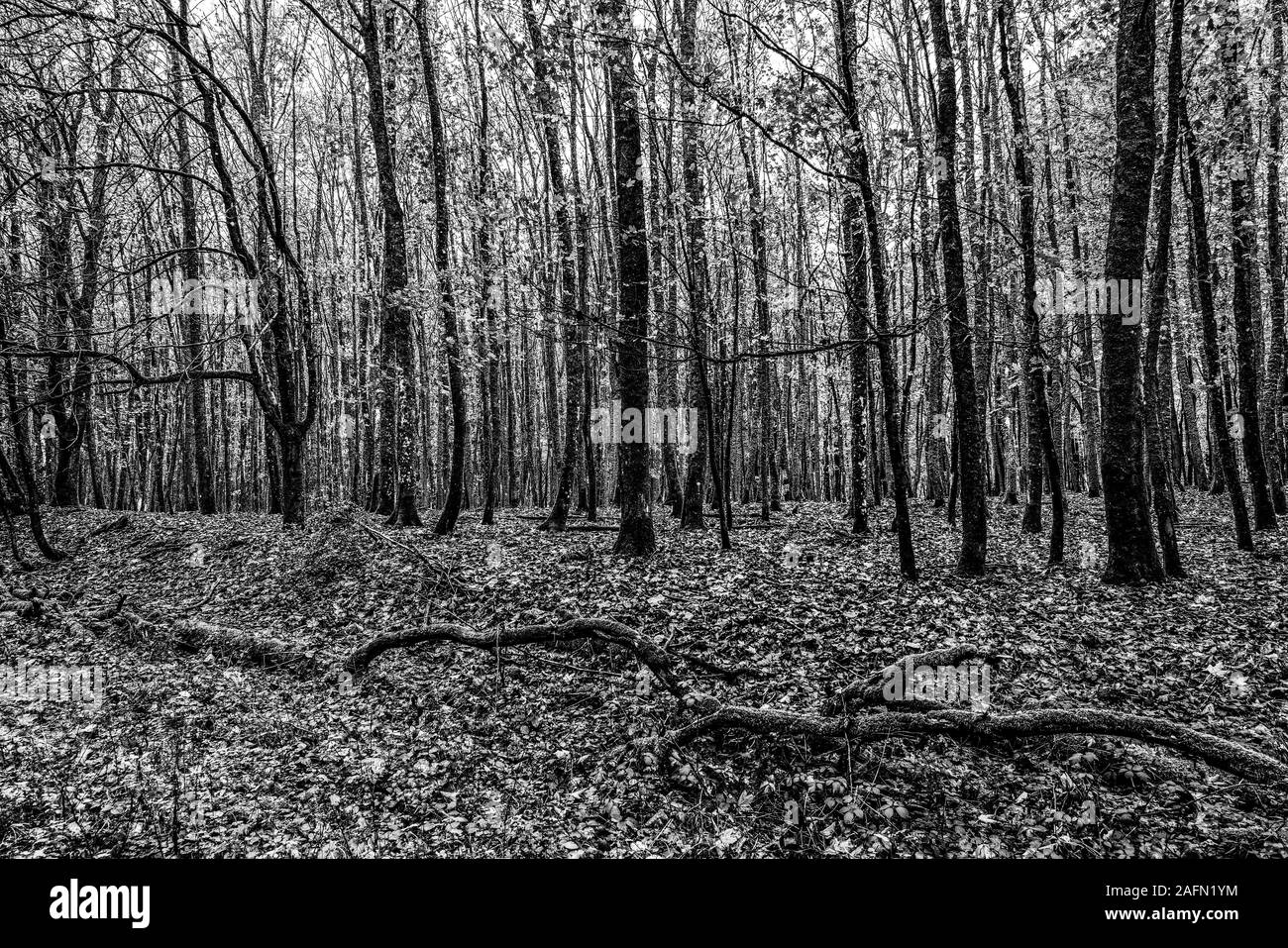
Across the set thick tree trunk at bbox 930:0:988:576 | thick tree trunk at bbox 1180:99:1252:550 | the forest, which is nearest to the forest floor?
the forest

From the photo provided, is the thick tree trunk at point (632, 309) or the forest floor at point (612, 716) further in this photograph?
the thick tree trunk at point (632, 309)

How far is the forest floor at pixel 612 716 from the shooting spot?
13.6ft

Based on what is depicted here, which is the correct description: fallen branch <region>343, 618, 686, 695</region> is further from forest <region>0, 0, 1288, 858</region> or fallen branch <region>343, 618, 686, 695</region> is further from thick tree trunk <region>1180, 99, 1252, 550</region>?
thick tree trunk <region>1180, 99, 1252, 550</region>

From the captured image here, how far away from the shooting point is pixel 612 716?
223 inches

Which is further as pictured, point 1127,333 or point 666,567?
point 666,567

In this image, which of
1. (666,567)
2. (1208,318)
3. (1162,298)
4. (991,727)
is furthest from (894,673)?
(1208,318)

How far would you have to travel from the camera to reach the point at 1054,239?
618 inches

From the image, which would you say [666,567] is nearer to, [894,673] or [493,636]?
[493,636]

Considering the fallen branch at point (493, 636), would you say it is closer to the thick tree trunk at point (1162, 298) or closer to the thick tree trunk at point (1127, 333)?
the thick tree trunk at point (1127, 333)

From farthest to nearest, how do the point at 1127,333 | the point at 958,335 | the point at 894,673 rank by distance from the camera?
the point at 958,335, the point at 1127,333, the point at 894,673

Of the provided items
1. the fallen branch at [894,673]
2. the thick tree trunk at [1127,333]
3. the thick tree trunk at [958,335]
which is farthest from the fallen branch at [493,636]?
the thick tree trunk at [1127,333]
